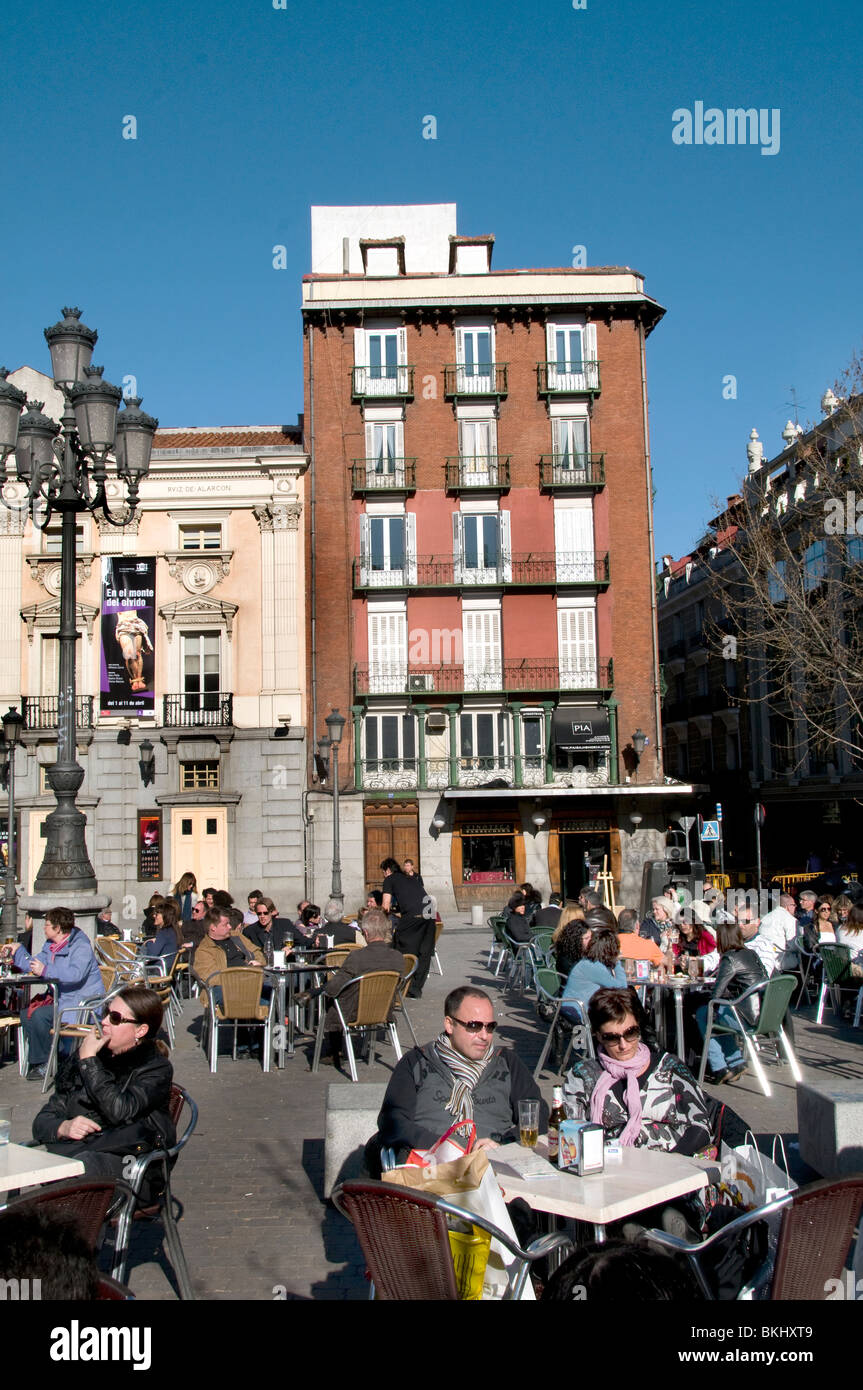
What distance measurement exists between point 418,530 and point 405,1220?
3100 centimetres

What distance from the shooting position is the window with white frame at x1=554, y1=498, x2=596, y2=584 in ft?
111

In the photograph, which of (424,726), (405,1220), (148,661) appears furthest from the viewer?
(424,726)

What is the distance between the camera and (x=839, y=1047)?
441 inches

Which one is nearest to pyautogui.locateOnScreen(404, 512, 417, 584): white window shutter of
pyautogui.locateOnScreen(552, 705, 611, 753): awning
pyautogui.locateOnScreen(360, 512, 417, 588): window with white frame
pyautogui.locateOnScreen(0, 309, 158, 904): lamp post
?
pyautogui.locateOnScreen(360, 512, 417, 588): window with white frame

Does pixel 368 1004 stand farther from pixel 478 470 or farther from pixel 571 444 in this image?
pixel 571 444

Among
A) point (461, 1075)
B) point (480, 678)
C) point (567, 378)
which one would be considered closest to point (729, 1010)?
point (461, 1075)

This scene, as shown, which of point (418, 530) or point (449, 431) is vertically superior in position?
point (449, 431)

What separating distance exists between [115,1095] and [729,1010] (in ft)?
19.1

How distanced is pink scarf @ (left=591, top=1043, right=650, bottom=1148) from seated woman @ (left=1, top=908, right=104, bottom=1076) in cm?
575

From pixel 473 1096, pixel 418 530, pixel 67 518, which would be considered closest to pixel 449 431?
pixel 418 530
